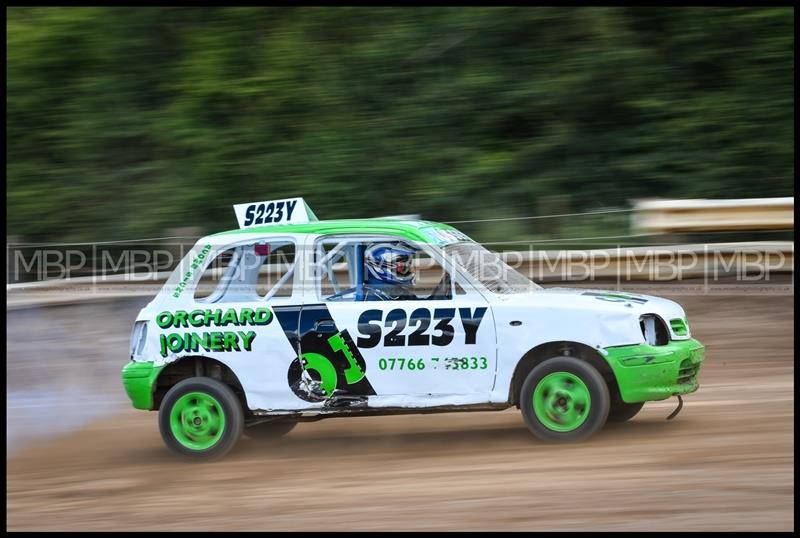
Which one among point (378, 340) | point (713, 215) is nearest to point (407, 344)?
point (378, 340)

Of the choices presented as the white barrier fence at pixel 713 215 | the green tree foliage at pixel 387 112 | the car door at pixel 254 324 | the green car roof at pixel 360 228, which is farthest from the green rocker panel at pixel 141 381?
the white barrier fence at pixel 713 215

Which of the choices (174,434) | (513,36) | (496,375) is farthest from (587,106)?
(174,434)

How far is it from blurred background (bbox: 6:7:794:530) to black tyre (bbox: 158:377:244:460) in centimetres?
139

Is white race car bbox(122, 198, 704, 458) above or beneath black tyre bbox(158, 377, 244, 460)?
above

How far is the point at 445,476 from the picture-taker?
6.64 meters

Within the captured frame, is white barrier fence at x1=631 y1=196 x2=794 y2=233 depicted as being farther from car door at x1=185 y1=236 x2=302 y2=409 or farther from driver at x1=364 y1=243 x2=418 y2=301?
car door at x1=185 y1=236 x2=302 y2=409

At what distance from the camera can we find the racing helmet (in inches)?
295

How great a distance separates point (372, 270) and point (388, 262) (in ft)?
0.45

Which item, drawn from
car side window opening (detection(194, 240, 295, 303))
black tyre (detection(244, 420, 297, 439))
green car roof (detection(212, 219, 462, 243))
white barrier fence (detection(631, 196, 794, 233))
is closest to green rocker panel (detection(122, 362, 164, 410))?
Answer: car side window opening (detection(194, 240, 295, 303))

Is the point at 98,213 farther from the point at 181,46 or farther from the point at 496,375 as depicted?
the point at 496,375

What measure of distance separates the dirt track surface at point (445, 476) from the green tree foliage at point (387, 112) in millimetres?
Result: 4085

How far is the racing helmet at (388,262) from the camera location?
7.49 metres

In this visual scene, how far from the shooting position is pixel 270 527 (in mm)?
5809

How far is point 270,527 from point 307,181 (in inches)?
290
